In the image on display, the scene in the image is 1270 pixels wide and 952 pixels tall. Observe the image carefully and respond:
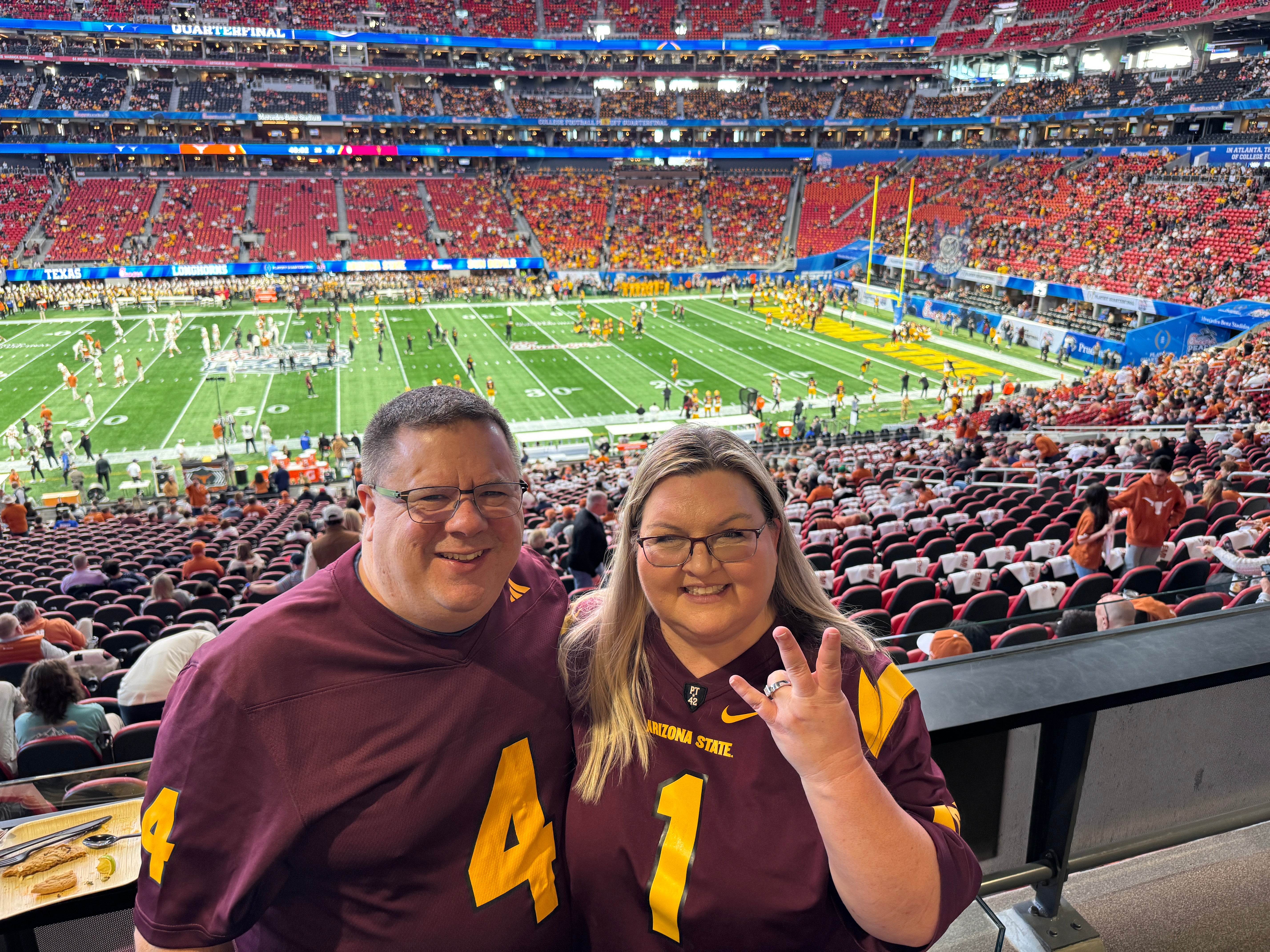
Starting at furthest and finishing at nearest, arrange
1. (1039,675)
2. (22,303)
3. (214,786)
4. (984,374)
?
(22,303), (984,374), (1039,675), (214,786)

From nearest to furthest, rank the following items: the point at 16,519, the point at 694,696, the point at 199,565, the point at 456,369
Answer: the point at 694,696, the point at 199,565, the point at 16,519, the point at 456,369

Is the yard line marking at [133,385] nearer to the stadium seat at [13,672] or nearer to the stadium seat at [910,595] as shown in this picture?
the stadium seat at [13,672]

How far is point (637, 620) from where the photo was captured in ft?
7.04

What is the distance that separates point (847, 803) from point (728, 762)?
0.36 meters

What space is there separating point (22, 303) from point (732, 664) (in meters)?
55.4

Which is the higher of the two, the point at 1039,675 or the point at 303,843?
the point at 1039,675

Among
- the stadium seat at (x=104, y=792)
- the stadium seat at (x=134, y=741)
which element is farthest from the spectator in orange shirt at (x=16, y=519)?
the stadium seat at (x=104, y=792)

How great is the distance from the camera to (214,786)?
173cm

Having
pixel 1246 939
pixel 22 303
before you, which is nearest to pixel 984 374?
pixel 1246 939

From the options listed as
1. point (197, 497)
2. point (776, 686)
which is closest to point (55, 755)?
point (776, 686)

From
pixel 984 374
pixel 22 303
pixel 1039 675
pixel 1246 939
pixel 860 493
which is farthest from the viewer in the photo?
pixel 22 303

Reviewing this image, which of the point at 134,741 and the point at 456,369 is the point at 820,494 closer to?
the point at 134,741

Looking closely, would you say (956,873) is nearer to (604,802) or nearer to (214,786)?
(604,802)

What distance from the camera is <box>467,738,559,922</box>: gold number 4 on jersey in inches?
77.9
